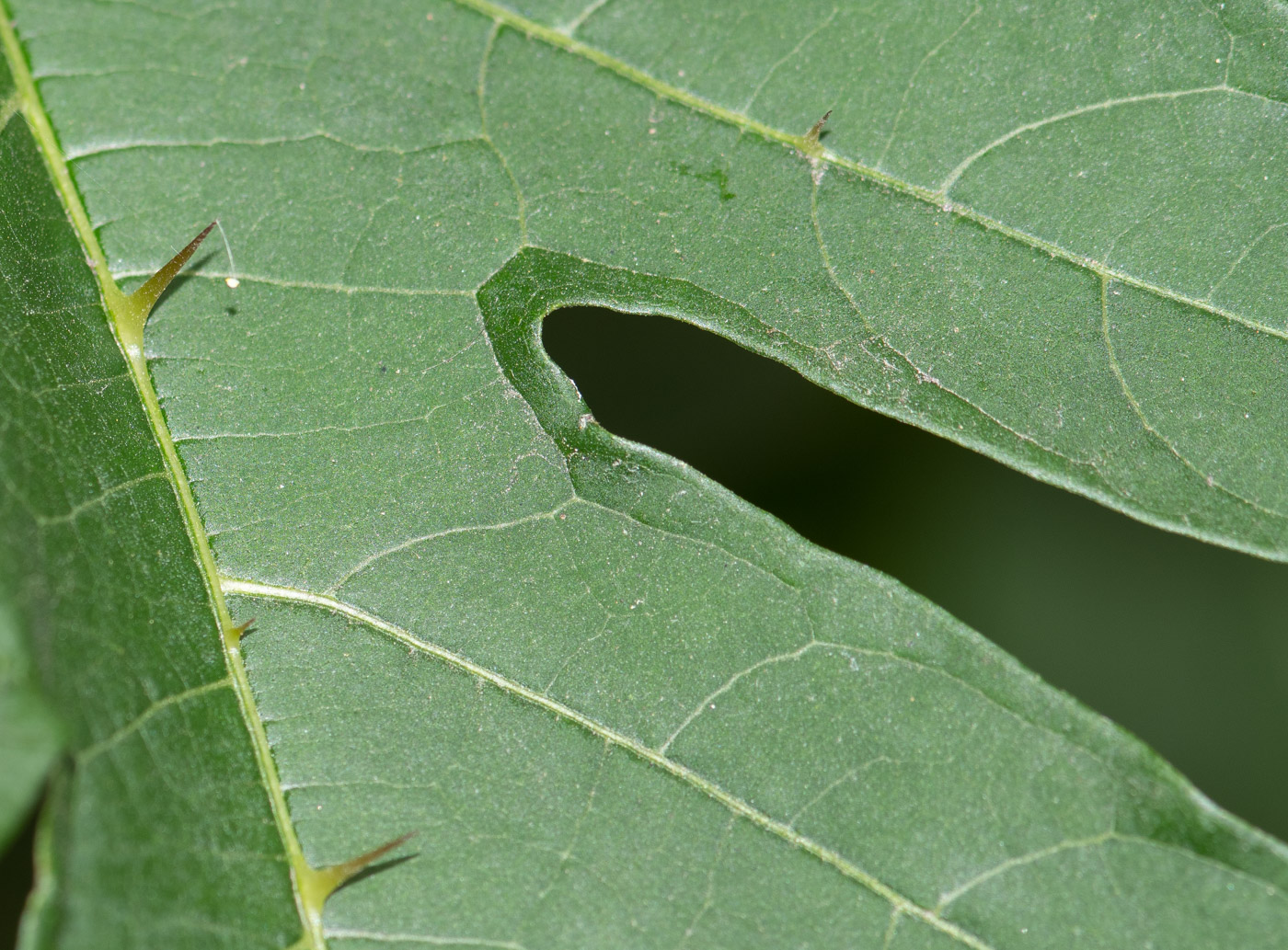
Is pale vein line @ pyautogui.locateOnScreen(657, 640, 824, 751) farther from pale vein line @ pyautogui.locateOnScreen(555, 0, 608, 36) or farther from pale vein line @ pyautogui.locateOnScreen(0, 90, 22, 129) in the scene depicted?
pale vein line @ pyautogui.locateOnScreen(0, 90, 22, 129)

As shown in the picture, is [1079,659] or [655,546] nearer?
[655,546]

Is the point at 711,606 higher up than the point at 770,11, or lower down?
lower down

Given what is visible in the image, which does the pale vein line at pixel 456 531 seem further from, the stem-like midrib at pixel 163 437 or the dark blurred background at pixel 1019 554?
the dark blurred background at pixel 1019 554

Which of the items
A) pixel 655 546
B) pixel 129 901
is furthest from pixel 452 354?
pixel 129 901

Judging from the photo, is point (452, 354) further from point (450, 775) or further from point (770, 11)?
point (770, 11)

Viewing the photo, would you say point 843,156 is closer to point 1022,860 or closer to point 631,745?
point 631,745

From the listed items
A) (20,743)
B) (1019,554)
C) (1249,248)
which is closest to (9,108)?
(20,743)

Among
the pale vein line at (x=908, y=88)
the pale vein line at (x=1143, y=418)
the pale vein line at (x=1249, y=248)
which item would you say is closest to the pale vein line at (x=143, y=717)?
the pale vein line at (x=908, y=88)
